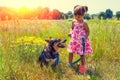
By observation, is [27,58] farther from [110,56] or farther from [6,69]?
[110,56]

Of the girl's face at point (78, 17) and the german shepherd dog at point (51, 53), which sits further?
the girl's face at point (78, 17)

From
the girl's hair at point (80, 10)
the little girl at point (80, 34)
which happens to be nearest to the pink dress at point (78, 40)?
the little girl at point (80, 34)

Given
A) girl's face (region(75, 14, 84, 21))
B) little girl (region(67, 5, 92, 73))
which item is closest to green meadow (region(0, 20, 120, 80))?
little girl (region(67, 5, 92, 73))

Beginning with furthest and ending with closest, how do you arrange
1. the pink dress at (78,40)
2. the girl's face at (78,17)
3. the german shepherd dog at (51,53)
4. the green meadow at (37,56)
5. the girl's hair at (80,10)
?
1. the pink dress at (78,40)
2. the girl's face at (78,17)
3. the girl's hair at (80,10)
4. the german shepherd dog at (51,53)
5. the green meadow at (37,56)

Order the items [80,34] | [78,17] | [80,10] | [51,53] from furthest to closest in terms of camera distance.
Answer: [80,34] → [78,17] → [80,10] → [51,53]

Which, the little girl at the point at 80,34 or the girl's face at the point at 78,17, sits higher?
the girl's face at the point at 78,17

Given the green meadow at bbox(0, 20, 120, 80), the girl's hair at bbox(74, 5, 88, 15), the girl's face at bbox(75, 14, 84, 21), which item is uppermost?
the girl's hair at bbox(74, 5, 88, 15)

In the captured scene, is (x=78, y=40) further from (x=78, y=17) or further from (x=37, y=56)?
(x=37, y=56)

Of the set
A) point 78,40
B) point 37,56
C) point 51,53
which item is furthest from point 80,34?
point 37,56

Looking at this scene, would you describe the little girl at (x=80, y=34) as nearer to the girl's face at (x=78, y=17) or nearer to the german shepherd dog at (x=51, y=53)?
the girl's face at (x=78, y=17)

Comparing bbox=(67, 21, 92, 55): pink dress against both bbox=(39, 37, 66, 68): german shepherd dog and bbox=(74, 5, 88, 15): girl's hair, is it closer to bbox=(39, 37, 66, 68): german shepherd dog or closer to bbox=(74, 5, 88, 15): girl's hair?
bbox=(74, 5, 88, 15): girl's hair

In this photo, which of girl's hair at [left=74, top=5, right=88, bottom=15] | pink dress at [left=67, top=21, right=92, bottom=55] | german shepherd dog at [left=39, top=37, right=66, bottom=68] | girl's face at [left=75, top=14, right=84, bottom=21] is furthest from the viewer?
pink dress at [left=67, top=21, right=92, bottom=55]

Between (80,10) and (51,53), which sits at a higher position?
(80,10)

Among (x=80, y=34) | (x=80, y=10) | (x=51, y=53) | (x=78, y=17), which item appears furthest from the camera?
(x=80, y=34)
